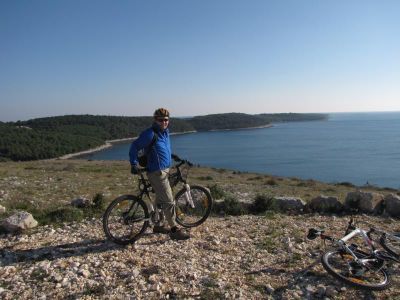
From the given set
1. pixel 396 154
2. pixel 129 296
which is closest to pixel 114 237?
pixel 129 296

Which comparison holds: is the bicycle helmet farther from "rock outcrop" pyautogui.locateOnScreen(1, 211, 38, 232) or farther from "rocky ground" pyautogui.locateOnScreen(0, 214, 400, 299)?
"rock outcrop" pyautogui.locateOnScreen(1, 211, 38, 232)

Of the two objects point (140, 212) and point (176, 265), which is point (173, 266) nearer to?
point (176, 265)

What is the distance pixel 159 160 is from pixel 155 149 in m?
0.23

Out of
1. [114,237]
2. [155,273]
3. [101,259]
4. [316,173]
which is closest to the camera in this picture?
[155,273]

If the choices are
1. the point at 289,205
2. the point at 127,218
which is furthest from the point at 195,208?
the point at 289,205

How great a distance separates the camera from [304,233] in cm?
775

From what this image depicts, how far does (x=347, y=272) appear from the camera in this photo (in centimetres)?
538

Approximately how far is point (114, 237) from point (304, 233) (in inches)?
153

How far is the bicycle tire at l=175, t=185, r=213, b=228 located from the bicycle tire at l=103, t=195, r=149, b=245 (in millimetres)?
1071

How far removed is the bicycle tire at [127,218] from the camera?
686 centimetres

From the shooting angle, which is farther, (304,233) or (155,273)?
(304,233)

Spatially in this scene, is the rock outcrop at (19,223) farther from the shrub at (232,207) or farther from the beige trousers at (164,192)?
the shrub at (232,207)

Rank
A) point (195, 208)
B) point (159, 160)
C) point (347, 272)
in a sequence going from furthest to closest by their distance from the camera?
1. point (195, 208)
2. point (159, 160)
3. point (347, 272)

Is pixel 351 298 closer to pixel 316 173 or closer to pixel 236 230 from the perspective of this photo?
pixel 236 230
